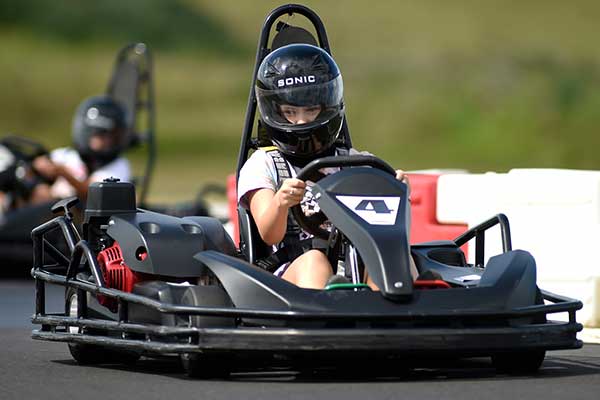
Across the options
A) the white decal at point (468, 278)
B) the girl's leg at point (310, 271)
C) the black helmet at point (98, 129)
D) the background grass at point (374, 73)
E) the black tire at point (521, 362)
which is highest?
the background grass at point (374, 73)

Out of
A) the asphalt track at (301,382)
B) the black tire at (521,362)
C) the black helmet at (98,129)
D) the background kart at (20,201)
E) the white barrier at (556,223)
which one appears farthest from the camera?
the black helmet at (98,129)

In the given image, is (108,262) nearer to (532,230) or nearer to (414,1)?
(532,230)

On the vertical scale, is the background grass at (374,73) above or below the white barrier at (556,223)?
above

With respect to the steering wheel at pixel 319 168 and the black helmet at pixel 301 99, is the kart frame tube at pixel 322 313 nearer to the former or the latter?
the steering wheel at pixel 319 168

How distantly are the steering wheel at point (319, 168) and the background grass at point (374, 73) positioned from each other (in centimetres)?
2358

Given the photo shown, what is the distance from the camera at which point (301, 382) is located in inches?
214

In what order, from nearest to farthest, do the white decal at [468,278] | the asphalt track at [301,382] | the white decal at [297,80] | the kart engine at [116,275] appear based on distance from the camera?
the asphalt track at [301,382] → the white decal at [468,278] → the kart engine at [116,275] → the white decal at [297,80]

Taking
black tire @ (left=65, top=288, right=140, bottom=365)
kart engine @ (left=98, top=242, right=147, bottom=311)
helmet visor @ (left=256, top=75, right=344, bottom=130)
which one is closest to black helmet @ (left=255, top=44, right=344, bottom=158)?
helmet visor @ (left=256, top=75, right=344, bottom=130)

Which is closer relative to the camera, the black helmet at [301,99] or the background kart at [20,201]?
the black helmet at [301,99]

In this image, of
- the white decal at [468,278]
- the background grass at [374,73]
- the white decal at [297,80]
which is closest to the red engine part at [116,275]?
the white decal at [297,80]

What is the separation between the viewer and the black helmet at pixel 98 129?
529 inches

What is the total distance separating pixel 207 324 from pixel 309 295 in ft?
1.32

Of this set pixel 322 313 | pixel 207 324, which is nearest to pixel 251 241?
pixel 207 324

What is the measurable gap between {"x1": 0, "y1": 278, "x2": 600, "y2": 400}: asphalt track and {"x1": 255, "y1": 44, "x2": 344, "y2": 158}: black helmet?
1.00m
